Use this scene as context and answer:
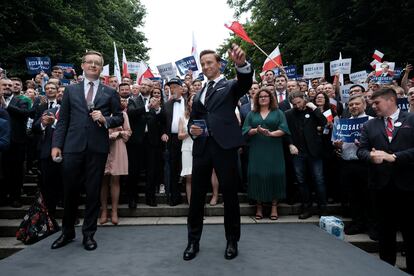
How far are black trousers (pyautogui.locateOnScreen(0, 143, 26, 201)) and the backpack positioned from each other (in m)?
1.37

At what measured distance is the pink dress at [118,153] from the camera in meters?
5.39

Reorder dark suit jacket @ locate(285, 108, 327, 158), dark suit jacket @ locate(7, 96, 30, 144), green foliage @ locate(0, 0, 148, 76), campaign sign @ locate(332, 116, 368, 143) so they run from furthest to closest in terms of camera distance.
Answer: green foliage @ locate(0, 0, 148, 76) < dark suit jacket @ locate(7, 96, 30, 144) < dark suit jacket @ locate(285, 108, 327, 158) < campaign sign @ locate(332, 116, 368, 143)

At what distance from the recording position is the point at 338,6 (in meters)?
16.1

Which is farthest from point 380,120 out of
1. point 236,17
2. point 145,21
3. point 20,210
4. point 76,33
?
point 145,21

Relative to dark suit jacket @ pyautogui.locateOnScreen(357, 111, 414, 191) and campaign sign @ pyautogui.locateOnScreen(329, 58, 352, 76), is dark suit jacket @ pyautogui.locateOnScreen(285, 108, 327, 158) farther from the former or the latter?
campaign sign @ pyautogui.locateOnScreen(329, 58, 352, 76)

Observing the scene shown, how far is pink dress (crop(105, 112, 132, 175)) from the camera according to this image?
17.7ft

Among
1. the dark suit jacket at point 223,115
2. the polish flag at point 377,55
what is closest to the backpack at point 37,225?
the dark suit jacket at point 223,115

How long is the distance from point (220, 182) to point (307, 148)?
8.55 feet

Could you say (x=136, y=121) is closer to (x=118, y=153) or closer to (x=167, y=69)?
(x=118, y=153)

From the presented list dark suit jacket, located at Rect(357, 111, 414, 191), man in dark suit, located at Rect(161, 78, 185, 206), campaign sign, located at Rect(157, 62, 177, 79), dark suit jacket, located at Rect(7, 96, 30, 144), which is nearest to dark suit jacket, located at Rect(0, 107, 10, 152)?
dark suit jacket, located at Rect(7, 96, 30, 144)

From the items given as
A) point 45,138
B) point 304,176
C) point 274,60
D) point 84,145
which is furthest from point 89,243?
point 274,60

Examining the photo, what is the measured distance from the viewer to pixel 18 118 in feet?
20.2

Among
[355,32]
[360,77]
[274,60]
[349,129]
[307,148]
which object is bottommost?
[307,148]

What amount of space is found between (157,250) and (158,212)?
6.56 ft
